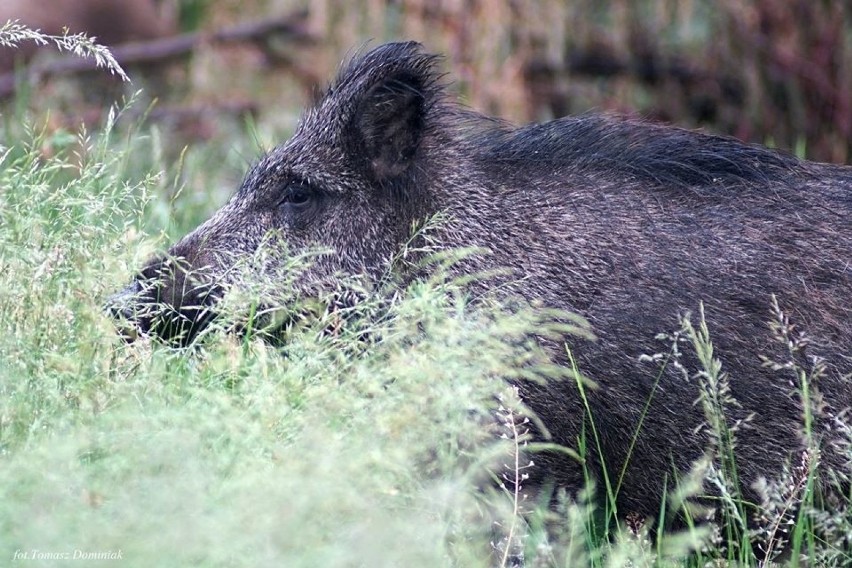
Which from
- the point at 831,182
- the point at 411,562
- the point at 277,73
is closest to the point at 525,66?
the point at 277,73

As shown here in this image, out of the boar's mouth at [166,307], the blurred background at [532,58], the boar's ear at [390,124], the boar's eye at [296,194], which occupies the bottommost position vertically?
the blurred background at [532,58]

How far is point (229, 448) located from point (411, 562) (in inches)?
20.9

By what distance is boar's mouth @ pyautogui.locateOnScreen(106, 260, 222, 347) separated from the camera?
11.0 ft

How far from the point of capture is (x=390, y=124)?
13.1 feet

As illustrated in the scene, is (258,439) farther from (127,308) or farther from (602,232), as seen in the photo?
(602,232)

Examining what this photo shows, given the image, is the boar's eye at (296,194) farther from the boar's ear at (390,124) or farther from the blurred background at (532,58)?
the blurred background at (532,58)

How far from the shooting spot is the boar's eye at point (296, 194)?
401 centimetres

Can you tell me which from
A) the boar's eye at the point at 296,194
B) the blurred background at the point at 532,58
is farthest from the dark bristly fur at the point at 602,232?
the blurred background at the point at 532,58

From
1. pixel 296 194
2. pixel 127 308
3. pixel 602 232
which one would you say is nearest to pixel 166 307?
pixel 127 308

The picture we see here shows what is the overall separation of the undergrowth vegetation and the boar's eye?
0.45 meters

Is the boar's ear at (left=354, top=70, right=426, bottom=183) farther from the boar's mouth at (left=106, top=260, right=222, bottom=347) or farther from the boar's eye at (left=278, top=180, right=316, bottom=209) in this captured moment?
the boar's mouth at (left=106, top=260, right=222, bottom=347)

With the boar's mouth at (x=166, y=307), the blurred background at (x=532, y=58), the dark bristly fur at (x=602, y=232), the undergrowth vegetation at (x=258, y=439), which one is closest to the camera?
the undergrowth vegetation at (x=258, y=439)

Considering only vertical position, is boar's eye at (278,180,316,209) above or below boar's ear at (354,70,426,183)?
below

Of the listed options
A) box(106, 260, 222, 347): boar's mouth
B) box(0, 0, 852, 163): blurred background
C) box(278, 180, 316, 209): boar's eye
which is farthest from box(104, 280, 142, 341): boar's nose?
box(0, 0, 852, 163): blurred background
